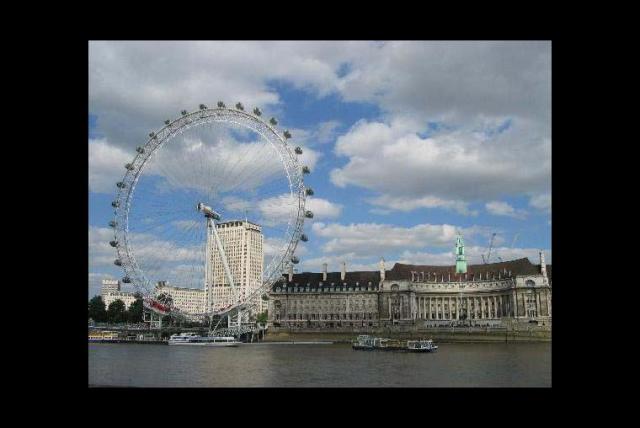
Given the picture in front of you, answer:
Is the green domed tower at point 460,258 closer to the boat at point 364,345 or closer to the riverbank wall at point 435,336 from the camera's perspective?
the riverbank wall at point 435,336

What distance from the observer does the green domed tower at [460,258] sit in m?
99.1

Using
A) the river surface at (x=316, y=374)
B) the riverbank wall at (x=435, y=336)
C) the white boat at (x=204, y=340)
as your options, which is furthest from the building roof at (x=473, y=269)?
the river surface at (x=316, y=374)

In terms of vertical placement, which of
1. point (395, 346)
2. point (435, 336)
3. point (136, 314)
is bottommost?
point (435, 336)

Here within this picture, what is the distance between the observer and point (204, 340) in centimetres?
6291

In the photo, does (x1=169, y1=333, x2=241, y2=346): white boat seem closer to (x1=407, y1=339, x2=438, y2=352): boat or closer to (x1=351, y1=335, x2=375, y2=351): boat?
(x1=351, y1=335, x2=375, y2=351): boat

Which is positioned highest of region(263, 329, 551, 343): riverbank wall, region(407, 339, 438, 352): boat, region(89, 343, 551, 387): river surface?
region(89, 343, 551, 387): river surface

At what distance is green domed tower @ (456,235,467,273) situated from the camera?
9907cm

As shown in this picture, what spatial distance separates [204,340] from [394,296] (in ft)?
116

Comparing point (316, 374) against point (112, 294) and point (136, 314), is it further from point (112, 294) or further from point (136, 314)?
point (112, 294)

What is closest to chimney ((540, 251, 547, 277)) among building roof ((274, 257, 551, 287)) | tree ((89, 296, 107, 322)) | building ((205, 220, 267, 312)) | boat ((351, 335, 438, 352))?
building roof ((274, 257, 551, 287))

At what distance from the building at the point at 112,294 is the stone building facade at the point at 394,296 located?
6897 cm

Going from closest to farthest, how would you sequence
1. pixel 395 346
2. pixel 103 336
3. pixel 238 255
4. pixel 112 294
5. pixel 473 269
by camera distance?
pixel 395 346, pixel 238 255, pixel 103 336, pixel 473 269, pixel 112 294

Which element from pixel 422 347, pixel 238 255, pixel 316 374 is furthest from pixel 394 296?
pixel 316 374
